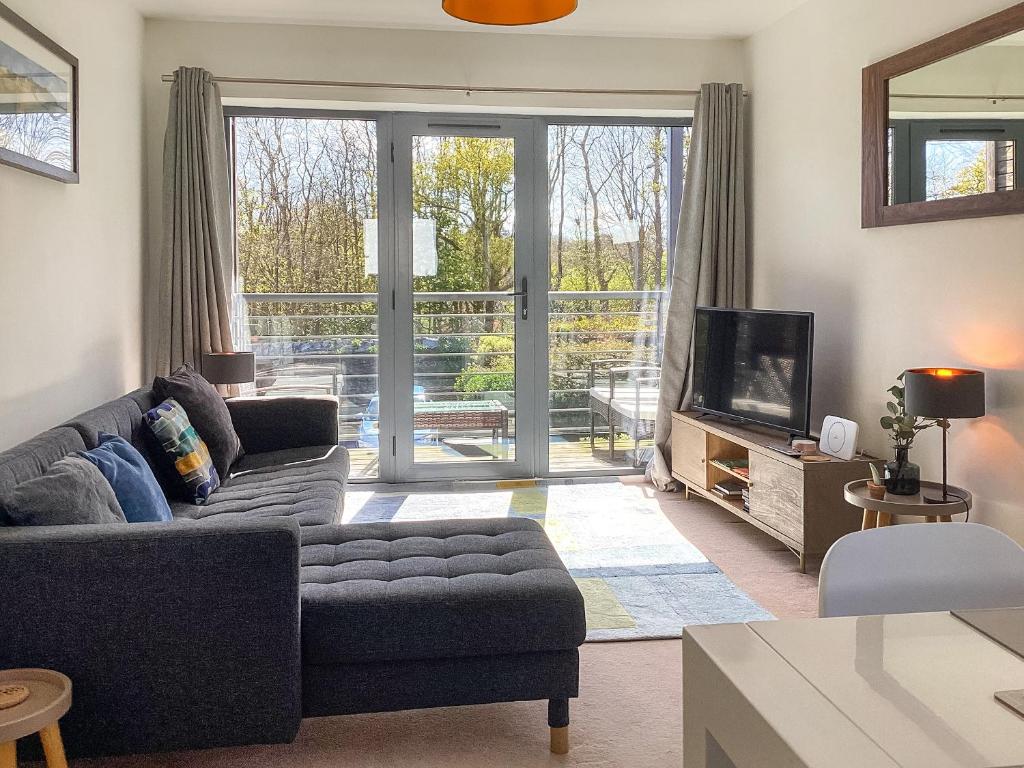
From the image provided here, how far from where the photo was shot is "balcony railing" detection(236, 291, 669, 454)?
568 cm

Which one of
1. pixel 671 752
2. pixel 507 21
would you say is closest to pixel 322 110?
pixel 507 21

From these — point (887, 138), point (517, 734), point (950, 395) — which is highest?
point (887, 138)

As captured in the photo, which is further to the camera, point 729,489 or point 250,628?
point 729,489

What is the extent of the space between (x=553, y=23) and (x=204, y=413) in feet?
9.27

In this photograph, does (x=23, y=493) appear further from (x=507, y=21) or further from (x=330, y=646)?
(x=507, y=21)

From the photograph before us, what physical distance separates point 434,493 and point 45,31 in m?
3.06

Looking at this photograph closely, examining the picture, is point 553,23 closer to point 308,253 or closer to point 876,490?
point 308,253

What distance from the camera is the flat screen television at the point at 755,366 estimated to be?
174 inches

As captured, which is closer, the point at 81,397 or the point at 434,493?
the point at 81,397

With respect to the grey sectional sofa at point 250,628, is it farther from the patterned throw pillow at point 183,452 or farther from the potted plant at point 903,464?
the potted plant at point 903,464

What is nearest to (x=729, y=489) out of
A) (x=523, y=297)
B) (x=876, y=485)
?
(x=876, y=485)

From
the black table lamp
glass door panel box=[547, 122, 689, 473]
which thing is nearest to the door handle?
glass door panel box=[547, 122, 689, 473]

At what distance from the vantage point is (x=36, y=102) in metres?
3.48

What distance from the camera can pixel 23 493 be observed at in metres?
2.31
